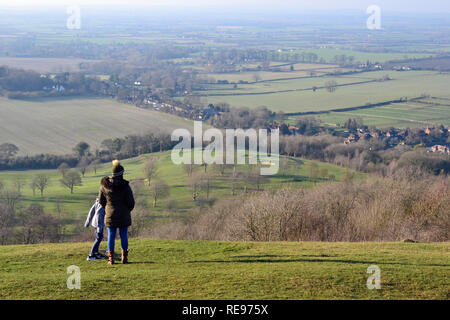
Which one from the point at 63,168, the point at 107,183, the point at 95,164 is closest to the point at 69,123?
the point at 95,164

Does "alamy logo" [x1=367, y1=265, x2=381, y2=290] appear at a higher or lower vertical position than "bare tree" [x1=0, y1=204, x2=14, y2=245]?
higher

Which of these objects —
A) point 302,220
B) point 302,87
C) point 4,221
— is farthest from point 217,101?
point 302,220

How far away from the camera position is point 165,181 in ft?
163

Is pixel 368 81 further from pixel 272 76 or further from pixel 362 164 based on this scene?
pixel 362 164

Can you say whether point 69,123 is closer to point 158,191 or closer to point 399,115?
point 158,191

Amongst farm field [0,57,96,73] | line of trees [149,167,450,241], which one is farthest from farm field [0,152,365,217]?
farm field [0,57,96,73]

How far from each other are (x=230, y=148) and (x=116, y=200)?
160ft

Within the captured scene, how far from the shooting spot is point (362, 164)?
55.1 meters

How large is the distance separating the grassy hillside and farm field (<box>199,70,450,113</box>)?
75353mm

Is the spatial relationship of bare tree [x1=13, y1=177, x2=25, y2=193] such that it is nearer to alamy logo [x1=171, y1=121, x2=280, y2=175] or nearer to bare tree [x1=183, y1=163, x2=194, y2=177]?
alamy logo [x1=171, y1=121, x2=280, y2=175]

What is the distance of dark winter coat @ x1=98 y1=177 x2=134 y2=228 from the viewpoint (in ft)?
34.4

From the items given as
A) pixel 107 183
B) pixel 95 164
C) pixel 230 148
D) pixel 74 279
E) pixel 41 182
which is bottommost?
pixel 41 182

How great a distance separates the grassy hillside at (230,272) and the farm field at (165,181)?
2807cm

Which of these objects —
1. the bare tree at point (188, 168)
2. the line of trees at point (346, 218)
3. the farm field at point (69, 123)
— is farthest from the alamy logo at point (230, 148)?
the line of trees at point (346, 218)
